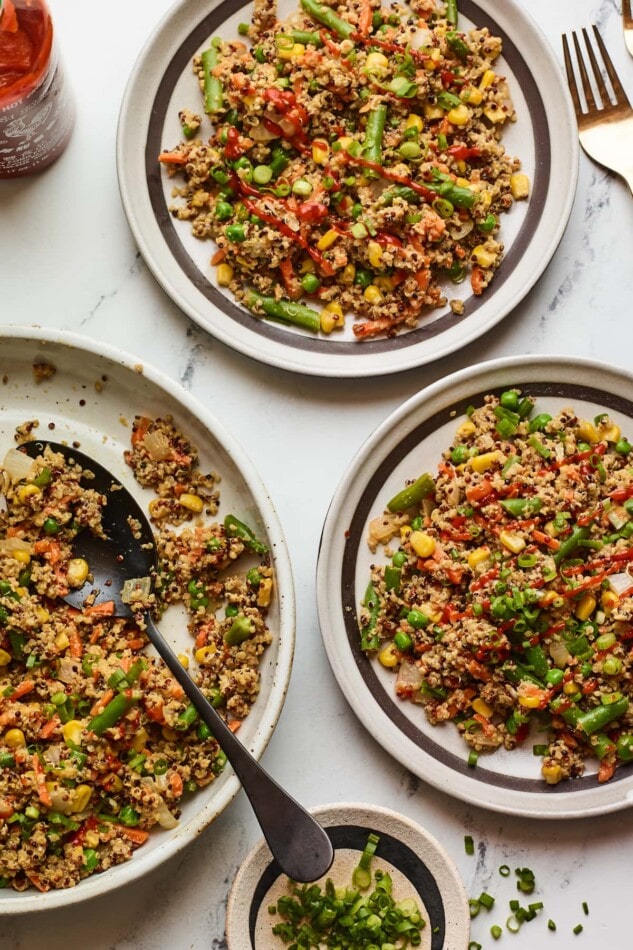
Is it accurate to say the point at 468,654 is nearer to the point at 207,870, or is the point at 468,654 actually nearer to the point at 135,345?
the point at 207,870

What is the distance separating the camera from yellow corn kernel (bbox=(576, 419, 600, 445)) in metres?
2.92

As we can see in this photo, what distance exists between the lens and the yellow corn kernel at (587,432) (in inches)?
115

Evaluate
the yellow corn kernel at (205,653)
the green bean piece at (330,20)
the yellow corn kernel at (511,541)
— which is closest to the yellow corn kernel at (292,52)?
the green bean piece at (330,20)

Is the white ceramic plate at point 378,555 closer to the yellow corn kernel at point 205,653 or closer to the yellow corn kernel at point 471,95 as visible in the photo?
the yellow corn kernel at point 205,653

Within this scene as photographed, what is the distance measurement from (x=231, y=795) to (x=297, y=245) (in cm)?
165

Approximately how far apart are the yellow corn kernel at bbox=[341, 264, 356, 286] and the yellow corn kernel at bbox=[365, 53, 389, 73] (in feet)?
1.93

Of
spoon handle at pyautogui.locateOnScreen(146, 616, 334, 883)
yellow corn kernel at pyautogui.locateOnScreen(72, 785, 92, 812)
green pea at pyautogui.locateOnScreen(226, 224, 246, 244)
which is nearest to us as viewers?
spoon handle at pyautogui.locateOnScreen(146, 616, 334, 883)

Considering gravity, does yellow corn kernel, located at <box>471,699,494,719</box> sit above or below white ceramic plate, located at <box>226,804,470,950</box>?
above

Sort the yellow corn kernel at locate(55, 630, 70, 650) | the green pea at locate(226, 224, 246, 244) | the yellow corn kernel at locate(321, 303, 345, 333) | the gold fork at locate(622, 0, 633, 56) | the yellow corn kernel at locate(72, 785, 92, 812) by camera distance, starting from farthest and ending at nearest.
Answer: the gold fork at locate(622, 0, 633, 56) → the yellow corn kernel at locate(321, 303, 345, 333) → the green pea at locate(226, 224, 246, 244) → the yellow corn kernel at locate(55, 630, 70, 650) → the yellow corn kernel at locate(72, 785, 92, 812)

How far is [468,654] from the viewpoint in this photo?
9.28 feet

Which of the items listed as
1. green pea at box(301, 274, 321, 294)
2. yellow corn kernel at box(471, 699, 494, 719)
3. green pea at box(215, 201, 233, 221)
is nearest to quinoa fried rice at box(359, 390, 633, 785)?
yellow corn kernel at box(471, 699, 494, 719)

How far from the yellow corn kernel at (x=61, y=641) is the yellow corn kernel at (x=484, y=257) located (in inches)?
67.0

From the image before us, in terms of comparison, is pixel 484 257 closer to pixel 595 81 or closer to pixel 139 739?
pixel 595 81

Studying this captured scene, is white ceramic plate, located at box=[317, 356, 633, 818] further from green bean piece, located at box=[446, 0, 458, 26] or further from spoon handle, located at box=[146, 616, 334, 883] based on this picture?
green bean piece, located at box=[446, 0, 458, 26]
